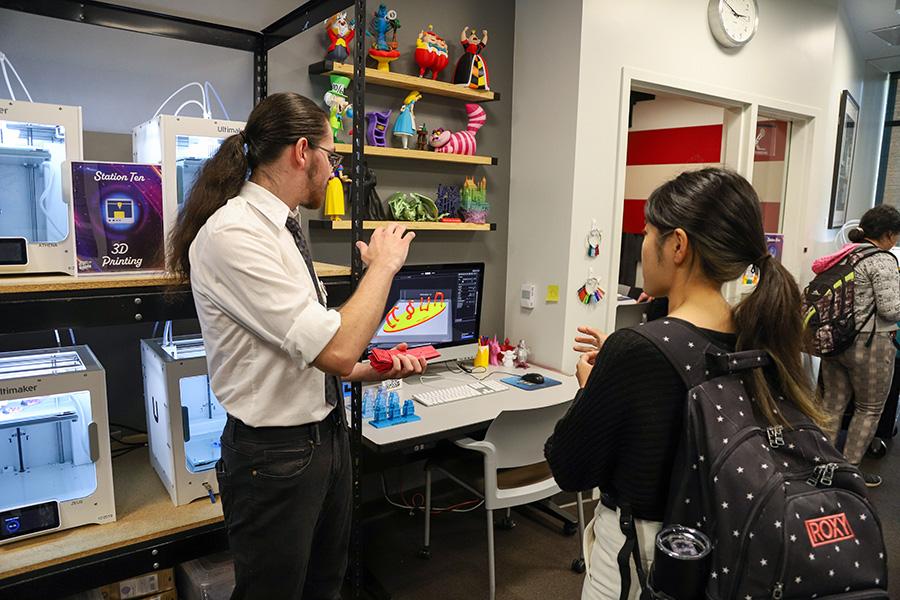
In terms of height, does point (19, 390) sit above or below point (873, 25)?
below

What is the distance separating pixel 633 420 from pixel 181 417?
4.12 feet

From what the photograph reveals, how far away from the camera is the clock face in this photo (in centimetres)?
331

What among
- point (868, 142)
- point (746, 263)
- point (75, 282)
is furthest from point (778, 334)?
point (868, 142)

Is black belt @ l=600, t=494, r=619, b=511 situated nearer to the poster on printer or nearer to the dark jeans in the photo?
the dark jeans

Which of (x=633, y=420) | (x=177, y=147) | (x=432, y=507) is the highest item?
(x=177, y=147)

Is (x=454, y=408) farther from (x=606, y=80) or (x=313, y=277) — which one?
(x=606, y=80)

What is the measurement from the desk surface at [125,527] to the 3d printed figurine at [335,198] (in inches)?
41.6

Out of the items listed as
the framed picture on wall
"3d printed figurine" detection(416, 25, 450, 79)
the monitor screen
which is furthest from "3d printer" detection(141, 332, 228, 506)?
the framed picture on wall

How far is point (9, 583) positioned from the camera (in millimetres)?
1400

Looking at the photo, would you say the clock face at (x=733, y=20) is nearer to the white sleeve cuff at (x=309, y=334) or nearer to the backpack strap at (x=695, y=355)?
the backpack strap at (x=695, y=355)

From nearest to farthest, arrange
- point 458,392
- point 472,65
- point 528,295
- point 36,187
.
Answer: point 36,187
point 458,392
point 472,65
point 528,295

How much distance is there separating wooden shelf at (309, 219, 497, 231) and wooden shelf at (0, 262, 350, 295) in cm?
95

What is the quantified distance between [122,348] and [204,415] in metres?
0.37

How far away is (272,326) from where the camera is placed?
1.22 m
